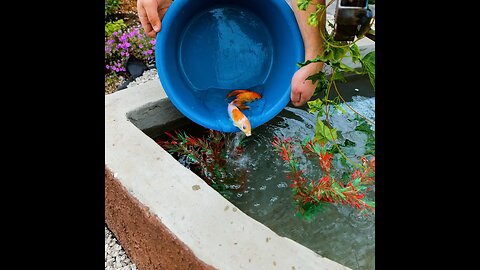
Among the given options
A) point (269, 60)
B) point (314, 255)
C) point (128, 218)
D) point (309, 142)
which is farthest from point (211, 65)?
point (314, 255)

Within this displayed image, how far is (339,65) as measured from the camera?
4.27ft

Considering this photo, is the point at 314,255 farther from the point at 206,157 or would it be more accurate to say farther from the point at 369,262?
the point at 206,157

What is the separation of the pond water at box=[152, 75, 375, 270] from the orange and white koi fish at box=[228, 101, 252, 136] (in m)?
0.36

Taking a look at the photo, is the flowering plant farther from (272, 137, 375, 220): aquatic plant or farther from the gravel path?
(272, 137, 375, 220): aquatic plant

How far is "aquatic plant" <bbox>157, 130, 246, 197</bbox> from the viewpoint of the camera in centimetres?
209

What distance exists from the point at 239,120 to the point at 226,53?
584 millimetres

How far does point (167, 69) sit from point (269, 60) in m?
0.62

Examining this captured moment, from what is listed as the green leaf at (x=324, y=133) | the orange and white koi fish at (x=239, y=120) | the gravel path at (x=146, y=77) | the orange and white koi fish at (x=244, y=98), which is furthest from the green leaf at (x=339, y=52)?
the gravel path at (x=146, y=77)

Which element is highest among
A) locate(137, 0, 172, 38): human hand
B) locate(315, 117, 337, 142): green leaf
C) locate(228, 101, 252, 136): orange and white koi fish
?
locate(137, 0, 172, 38): human hand

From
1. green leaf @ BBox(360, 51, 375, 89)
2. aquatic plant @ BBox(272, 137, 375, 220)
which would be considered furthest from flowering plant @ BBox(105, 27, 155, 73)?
green leaf @ BBox(360, 51, 375, 89)

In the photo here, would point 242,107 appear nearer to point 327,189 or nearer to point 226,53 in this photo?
point 226,53

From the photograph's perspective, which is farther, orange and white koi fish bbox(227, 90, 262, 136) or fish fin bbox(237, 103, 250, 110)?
fish fin bbox(237, 103, 250, 110)

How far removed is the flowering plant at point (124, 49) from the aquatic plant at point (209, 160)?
1.09 m

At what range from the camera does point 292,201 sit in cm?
197
